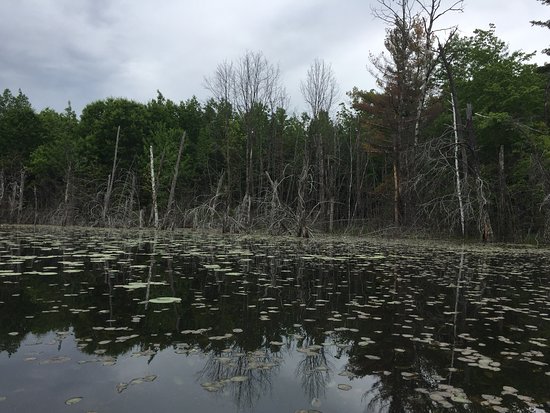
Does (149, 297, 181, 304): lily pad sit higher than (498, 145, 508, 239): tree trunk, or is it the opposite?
→ (498, 145, 508, 239): tree trunk

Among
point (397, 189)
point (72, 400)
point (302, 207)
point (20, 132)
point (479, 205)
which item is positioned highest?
point (20, 132)

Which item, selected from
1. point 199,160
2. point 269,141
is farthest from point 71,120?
point 269,141

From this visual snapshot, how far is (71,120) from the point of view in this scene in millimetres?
38312

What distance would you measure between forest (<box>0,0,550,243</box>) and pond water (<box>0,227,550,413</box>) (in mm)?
10079

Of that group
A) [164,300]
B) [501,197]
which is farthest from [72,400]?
[501,197]

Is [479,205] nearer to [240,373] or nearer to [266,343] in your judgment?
[266,343]

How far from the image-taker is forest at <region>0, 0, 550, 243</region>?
55.8 feet

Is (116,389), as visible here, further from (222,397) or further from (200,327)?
(200,327)

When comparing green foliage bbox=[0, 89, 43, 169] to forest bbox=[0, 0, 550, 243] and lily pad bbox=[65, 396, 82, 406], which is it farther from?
lily pad bbox=[65, 396, 82, 406]

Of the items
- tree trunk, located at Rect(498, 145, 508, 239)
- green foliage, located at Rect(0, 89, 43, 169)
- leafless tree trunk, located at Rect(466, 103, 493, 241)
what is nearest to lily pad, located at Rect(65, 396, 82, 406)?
leafless tree trunk, located at Rect(466, 103, 493, 241)

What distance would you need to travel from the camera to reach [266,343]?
12.2 feet

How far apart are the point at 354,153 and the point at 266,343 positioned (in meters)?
32.9

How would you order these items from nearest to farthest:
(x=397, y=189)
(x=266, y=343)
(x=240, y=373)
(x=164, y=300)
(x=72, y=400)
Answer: (x=72, y=400)
(x=240, y=373)
(x=266, y=343)
(x=164, y=300)
(x=397, y=189)

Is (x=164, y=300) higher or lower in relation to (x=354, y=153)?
lower
